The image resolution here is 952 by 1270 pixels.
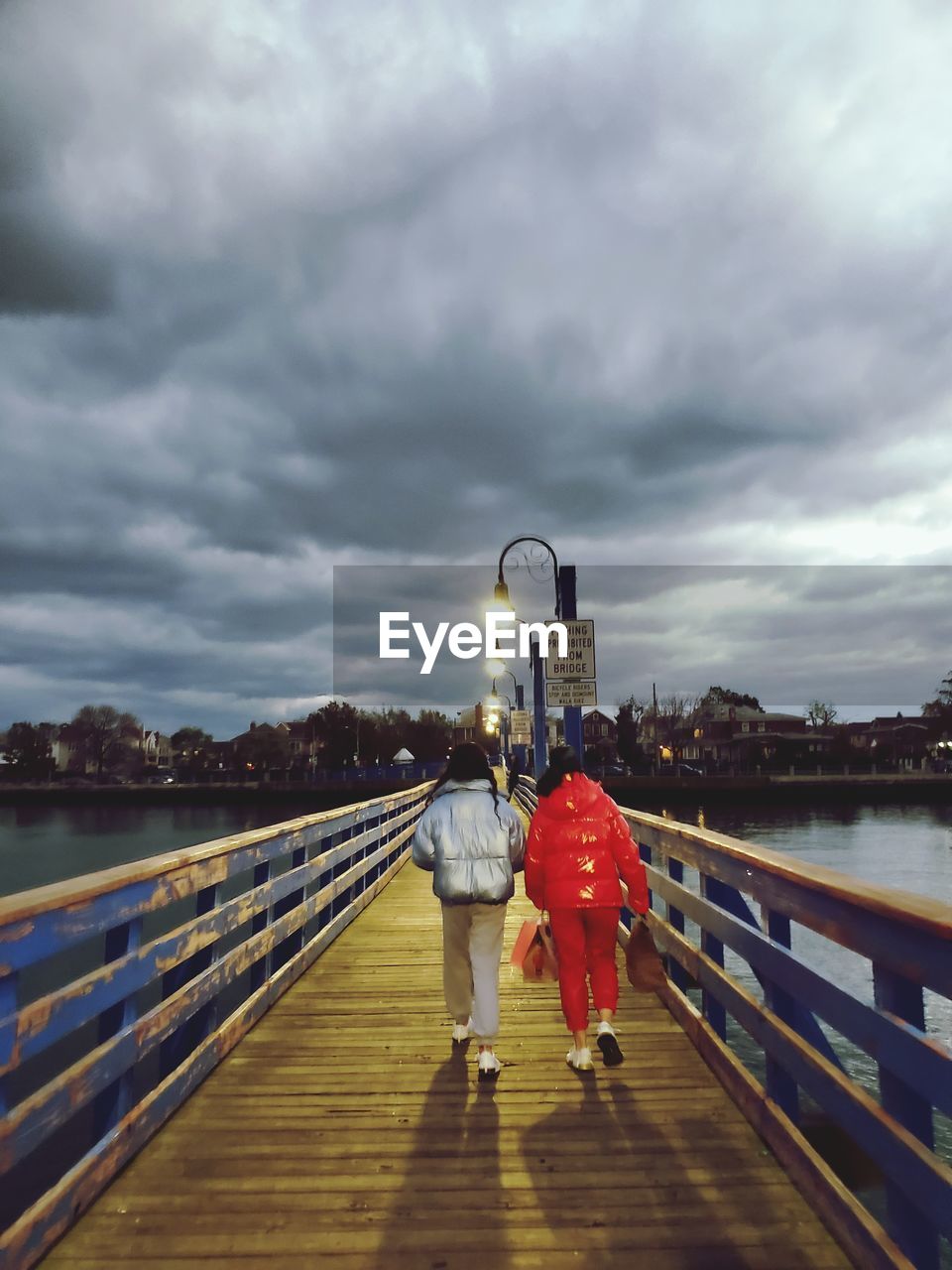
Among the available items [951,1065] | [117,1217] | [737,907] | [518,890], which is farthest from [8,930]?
[518,890]

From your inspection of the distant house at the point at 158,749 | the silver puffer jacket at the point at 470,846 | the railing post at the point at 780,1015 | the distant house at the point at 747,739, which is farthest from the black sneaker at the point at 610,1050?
the distant house at the point at 158,749

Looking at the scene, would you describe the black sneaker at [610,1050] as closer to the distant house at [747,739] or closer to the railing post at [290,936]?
the railing post at [290,936]

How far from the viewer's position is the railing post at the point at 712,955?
4.71 m

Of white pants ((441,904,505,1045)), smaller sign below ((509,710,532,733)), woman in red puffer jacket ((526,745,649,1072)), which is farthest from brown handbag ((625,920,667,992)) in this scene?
smaller sign below ((509,710,532,733))

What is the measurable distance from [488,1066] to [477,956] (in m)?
0.56

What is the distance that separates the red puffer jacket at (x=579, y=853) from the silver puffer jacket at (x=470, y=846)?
6.2 inches

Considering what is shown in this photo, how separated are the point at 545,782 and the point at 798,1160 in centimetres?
211

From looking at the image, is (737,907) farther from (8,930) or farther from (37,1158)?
(37,1158)

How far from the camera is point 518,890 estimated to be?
12.2 m

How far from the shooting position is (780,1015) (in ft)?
11.8

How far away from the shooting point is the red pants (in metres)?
4.75

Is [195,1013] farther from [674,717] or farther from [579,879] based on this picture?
[674,717]

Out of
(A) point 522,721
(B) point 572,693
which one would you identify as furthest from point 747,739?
(B) point 572,693

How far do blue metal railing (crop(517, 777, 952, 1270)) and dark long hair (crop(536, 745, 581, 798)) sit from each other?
863mm
